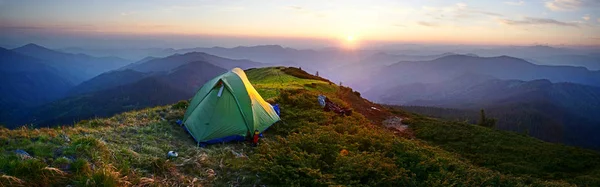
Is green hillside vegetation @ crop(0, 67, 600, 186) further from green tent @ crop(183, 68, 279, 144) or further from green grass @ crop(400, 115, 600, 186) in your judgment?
green tent @ crop(183, 68, 279, 144)

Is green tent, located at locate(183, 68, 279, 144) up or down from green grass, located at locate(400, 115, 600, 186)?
up

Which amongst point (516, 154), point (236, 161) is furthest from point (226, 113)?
point (516, 154)

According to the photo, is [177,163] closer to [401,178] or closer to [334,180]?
[334,180]

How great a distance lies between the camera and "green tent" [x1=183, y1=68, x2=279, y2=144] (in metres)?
11.9

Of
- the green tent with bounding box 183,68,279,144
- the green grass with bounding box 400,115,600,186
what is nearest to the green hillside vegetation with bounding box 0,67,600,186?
the green grass with bounding box 400,115,600,186

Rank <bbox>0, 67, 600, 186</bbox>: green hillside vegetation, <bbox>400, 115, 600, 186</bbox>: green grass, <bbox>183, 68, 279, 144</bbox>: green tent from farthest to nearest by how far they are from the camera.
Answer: <bbox>400, 115, 600, 186</bbox>: green grass < <bbox>183, 68, 279, 144</bbox>: green tent < <bbox>0, 67, 600, 186</bbox>: green hillside vegetation

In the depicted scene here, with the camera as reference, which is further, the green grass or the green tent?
the green grass

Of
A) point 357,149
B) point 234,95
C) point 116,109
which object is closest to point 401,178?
point 357,149

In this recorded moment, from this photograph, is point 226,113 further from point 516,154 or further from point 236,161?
point 516,154

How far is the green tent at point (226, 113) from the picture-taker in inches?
468

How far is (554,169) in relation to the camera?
46.2ft

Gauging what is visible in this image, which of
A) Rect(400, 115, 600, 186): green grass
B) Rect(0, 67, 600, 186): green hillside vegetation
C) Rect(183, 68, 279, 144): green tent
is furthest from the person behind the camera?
Rect(400, 115, 600, 186): green grass

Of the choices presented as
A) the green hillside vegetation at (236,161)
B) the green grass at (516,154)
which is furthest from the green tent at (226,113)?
the green grass at (516,154)

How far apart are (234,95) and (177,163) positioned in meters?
4.42
